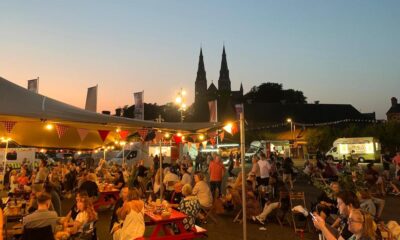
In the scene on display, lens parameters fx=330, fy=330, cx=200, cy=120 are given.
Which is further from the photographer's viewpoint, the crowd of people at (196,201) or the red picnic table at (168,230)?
the red picnic table at (168,230)

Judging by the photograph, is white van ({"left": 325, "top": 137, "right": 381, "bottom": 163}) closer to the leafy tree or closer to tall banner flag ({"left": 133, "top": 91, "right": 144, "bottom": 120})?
tall banner flag ({"left": 133, "top": 91, "right": 144, "bottom": 120})

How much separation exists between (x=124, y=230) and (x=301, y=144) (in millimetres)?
45037

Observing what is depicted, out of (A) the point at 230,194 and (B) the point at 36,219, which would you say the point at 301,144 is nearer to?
(A) the point at 230,194

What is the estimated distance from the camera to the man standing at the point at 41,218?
4.50 meters

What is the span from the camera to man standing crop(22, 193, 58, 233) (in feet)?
14.8

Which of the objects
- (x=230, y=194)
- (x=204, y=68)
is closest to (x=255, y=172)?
(x=230, y=194)

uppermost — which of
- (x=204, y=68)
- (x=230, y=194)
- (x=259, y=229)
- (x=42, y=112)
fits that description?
(x=204, y=68)

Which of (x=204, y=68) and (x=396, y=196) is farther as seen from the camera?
(x=204, y=68)

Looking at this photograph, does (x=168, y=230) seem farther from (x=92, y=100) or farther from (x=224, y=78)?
(x=224, y=78)

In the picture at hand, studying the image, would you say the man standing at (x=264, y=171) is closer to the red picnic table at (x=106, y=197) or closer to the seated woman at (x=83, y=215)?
the red picnic table at (x=106, y=197)

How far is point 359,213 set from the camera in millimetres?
3631

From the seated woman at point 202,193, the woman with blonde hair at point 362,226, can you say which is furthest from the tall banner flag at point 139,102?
the woman with blonde hair at point 362,226

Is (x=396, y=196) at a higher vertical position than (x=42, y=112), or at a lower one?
lower

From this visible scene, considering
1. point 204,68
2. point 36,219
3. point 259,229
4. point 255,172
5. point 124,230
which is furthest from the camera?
point 204,68
